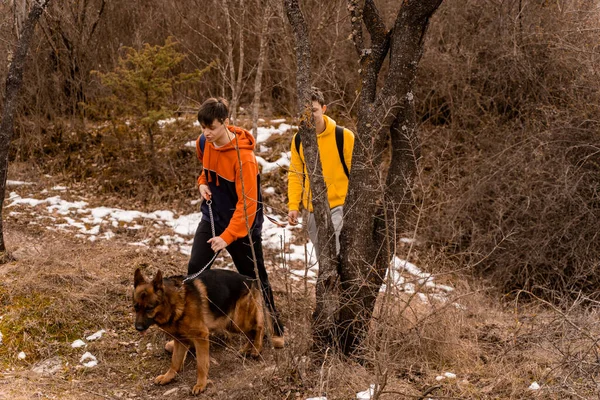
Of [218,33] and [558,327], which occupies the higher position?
[218,33]

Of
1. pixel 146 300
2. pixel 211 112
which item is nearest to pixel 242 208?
pixel 211 112

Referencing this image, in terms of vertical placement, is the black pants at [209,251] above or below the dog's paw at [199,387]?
above

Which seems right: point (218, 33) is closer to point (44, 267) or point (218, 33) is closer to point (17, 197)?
point (17, 197)

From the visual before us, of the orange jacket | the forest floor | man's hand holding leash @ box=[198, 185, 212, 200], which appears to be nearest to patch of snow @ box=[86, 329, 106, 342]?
the forest floor

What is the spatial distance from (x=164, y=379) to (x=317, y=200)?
197 centimetres

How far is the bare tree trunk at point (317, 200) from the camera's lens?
14.4 feet

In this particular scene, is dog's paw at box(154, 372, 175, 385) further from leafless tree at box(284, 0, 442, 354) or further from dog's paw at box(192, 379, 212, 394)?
leafless tree at box(284, 0, 442, 354)

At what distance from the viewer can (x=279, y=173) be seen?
10.4 metres

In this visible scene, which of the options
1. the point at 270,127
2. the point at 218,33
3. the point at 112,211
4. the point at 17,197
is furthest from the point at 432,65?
the point at 17,197

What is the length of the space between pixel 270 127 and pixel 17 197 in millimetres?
5127

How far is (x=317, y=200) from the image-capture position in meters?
4.45

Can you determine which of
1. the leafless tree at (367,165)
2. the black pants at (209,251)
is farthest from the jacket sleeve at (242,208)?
the leafless tree at (367,165)

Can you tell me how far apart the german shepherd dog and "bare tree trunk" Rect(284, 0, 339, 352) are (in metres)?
0.60

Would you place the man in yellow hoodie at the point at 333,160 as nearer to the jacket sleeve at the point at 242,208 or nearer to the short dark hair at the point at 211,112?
the jacket sleeve at the point at 242,208
